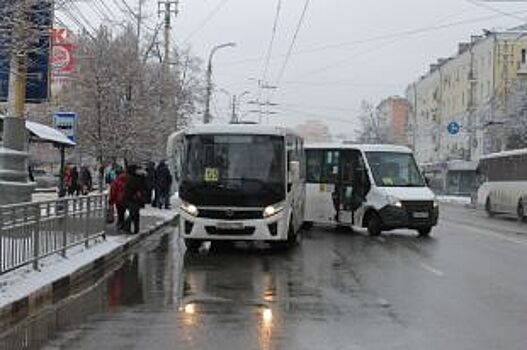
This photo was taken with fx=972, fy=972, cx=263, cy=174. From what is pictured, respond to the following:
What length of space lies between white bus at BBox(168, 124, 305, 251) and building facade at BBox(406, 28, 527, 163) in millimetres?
44548

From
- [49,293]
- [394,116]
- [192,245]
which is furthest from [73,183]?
[394,116]

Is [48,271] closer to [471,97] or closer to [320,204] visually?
[320,204]

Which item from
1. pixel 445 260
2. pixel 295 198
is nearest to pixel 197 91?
pixel 295 198

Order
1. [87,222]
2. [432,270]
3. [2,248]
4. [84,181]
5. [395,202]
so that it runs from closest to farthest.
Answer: [2,248], [432,270], [87,222], [395,202], [84,181]

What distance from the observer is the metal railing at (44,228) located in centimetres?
1282

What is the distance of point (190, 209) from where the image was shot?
65.5ft

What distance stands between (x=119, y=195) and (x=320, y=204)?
777 cm

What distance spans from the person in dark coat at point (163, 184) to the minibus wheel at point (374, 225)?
35.0 ft

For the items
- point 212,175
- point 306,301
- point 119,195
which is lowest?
point 306,301

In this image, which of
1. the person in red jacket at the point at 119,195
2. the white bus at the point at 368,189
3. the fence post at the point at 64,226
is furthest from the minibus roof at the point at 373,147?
the fence post at the point at 64,226

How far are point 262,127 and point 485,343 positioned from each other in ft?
38.7

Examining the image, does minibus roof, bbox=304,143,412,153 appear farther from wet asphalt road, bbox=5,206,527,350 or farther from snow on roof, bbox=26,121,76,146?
snow on roof, bbox=26,121,76,146

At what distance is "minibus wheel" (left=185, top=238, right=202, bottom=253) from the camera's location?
20578 millimetres

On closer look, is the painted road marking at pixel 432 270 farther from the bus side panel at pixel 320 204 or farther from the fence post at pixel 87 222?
the bus side panel at pixel 320 204
